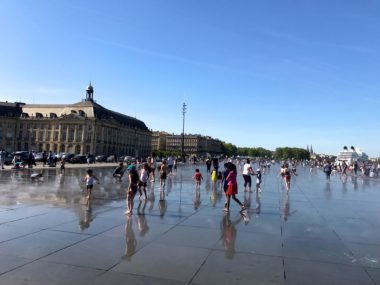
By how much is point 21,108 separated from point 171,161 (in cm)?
12359

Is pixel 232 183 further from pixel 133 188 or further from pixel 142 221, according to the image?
pixel 142 221

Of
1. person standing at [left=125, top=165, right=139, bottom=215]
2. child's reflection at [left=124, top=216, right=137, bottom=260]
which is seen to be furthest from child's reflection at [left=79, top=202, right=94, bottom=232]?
person standing at [left=125, top=165, right=139, bottom=215]

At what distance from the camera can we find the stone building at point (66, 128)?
450 feet

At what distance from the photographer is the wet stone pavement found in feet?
20.7

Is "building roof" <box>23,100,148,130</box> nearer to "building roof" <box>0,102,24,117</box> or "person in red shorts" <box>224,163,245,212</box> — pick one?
"building roof" <box>0,102,24,117</box>

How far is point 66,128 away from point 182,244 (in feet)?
448

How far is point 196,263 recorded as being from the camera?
6.95m

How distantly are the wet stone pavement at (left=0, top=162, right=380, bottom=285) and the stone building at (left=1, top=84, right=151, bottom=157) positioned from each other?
12232 centimetres

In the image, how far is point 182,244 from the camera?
8.25m

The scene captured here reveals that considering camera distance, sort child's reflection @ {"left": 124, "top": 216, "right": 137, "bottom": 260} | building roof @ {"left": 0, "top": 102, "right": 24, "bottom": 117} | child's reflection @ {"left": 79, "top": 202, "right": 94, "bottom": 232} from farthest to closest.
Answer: building roof @ {"left": 0, "top": 102, "right": 24, "bottom": 117} → child's reflection @ {"left": 79, "top": 202, "right": 94, "bottom": 232} → child's reflection @ {"left": 124, "top": 216, "right": 137, "bottom": 260}

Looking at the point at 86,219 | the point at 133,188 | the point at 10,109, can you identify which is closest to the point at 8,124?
the point at 10,109

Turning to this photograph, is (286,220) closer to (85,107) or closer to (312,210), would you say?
(312,210)

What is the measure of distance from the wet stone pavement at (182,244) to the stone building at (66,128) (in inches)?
4816

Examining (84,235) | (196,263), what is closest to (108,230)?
(84,235)
